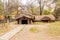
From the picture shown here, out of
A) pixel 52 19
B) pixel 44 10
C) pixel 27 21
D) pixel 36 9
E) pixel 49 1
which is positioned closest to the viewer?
pixel 27 21

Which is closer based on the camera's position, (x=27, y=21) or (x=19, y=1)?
(x=27, y=21)

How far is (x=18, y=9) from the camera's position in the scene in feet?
216

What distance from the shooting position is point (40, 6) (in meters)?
60.3

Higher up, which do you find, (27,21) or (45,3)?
(45,3)

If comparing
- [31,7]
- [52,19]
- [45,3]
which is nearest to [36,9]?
[31,7]

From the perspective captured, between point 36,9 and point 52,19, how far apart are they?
18.8 m

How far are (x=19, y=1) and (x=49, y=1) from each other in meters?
12.4

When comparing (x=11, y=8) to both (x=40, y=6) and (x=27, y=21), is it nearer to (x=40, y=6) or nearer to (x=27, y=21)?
(x=40, y=6)

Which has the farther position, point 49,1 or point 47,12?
point 47,12

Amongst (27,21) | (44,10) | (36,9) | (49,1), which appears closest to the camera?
(27,21)

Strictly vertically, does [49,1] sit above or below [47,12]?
above

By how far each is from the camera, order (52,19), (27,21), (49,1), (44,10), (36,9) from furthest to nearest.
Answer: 1. (36,9)
2. (44,10)
3. (49,1)
4. (52,19)
5. (27,21)

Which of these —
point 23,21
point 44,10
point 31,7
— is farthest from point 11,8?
point 23,21

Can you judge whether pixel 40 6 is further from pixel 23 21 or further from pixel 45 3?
pixel 23 21
